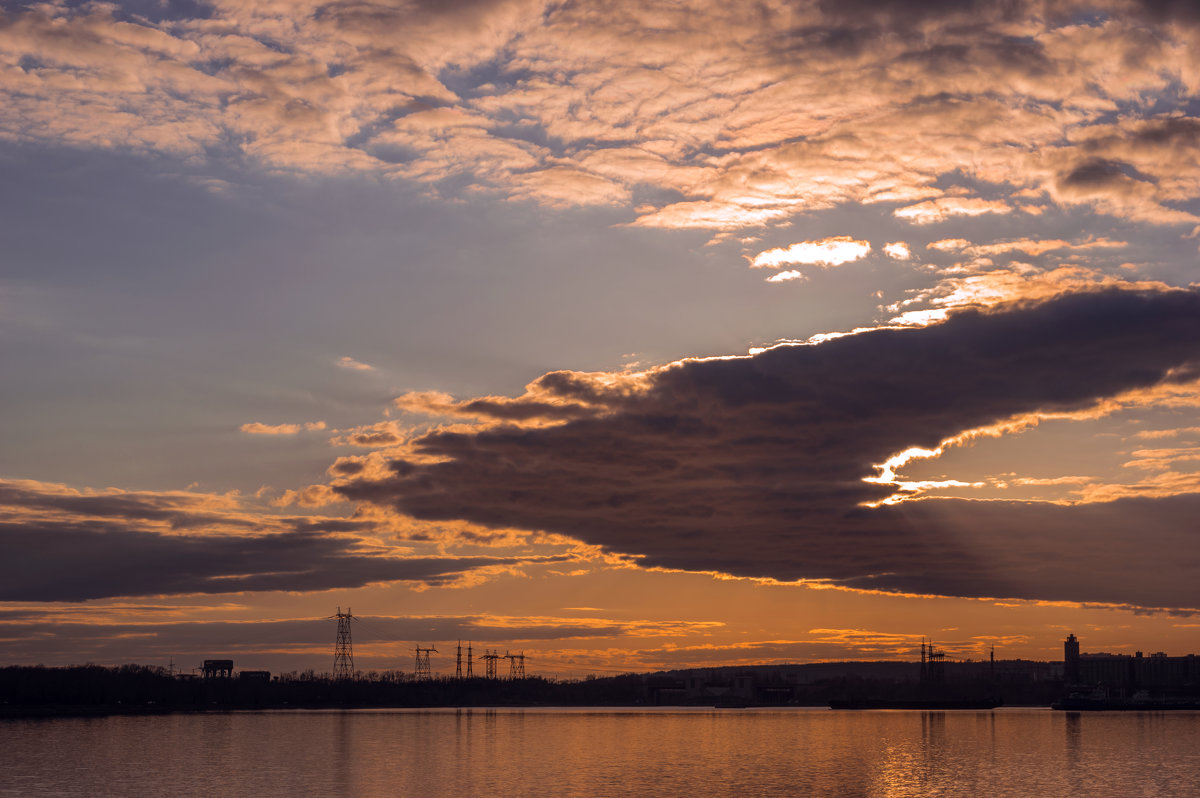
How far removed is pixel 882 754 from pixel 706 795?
89.7 m

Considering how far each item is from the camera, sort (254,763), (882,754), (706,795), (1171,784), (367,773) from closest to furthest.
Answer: (706,795), (1171,784), (367,773), (254,763), (882,754)

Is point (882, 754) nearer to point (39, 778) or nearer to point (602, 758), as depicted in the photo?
point (602, 758)

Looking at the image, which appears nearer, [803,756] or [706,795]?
[706,795]

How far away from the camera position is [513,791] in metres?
124

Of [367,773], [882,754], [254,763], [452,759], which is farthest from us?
[882,754]

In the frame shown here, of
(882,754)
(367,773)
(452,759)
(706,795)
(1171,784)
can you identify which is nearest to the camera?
(706,795)

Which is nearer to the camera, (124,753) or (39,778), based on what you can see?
(39,778)

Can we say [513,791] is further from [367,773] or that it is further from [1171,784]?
[1171,784]

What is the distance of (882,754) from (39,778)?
13636 centimetres

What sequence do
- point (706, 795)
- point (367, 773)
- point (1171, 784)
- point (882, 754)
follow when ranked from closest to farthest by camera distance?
point (706, 795)
point (1171, 784)
point (367, 773)
point (882, 754)

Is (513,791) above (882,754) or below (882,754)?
above

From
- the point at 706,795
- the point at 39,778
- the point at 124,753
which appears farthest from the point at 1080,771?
the point at 124,753

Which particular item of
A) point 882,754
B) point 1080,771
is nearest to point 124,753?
point 882,754

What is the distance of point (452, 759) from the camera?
179375 mm
